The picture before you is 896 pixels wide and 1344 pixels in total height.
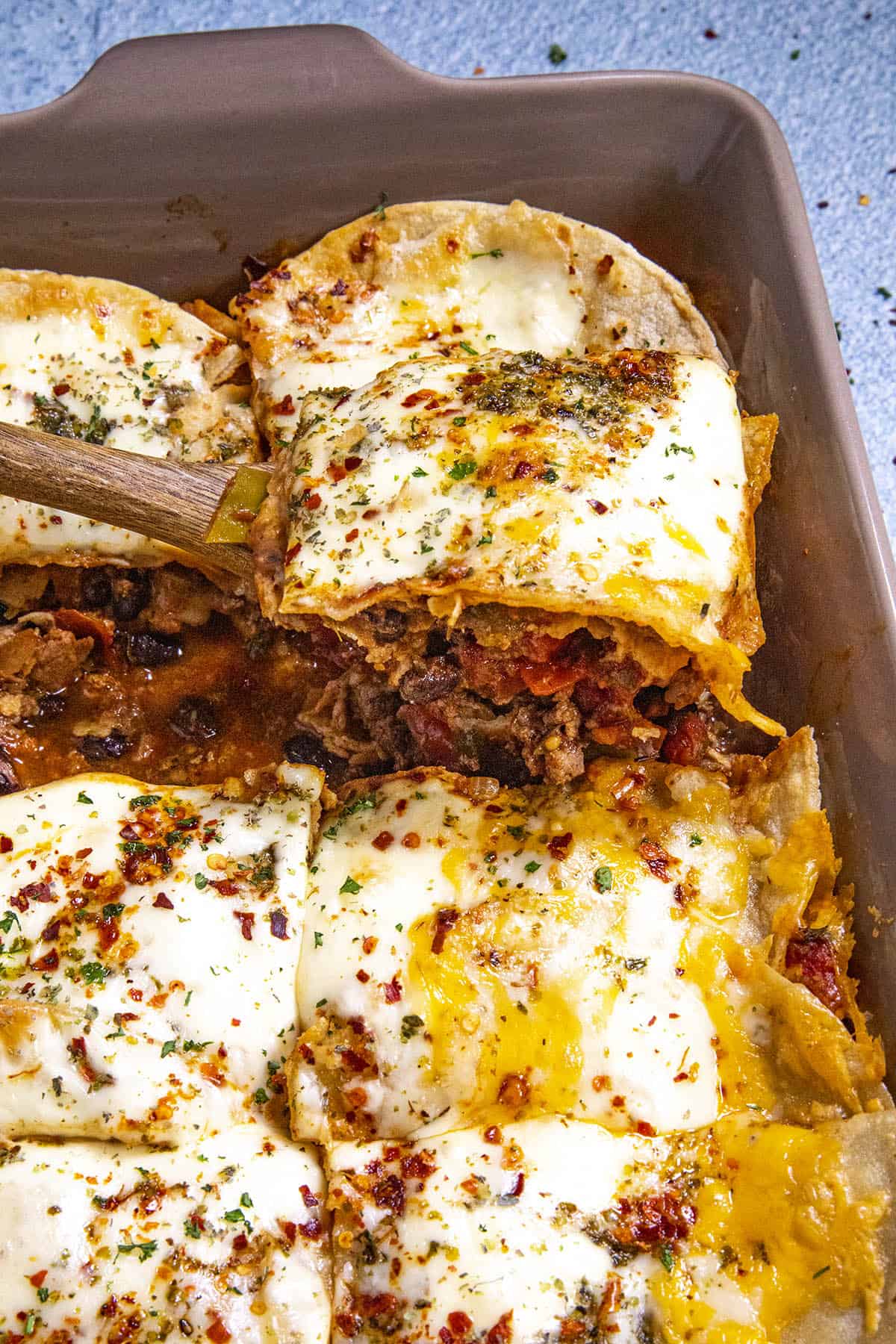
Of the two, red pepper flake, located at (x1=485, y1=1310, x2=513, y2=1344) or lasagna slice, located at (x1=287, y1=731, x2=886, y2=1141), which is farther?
lasagna slice, located at (x1=287, y1=731, x2=886, y2=1141)

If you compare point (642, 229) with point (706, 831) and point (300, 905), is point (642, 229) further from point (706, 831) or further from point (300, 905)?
point (300, 905)

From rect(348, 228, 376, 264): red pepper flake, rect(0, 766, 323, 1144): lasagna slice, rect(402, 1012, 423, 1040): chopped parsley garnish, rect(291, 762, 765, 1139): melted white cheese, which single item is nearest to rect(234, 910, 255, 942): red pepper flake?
rect(0, 766, 323, 1144): lasagna slice

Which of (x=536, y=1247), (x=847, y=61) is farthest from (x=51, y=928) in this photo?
(x=847, y=61)

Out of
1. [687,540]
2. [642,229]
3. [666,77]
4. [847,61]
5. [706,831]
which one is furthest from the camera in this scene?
[847,61]

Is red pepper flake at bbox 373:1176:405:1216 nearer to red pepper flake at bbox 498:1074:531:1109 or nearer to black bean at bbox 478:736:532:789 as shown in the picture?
red pepper flake at bbox 498:1074:531:1109

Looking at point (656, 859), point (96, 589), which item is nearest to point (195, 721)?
point (96, 589)

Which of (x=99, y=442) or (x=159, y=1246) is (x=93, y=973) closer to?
(x=159, y=1246)

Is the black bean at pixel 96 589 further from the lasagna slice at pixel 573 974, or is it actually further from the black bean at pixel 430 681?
the lasagna slice at pixel 573 974
